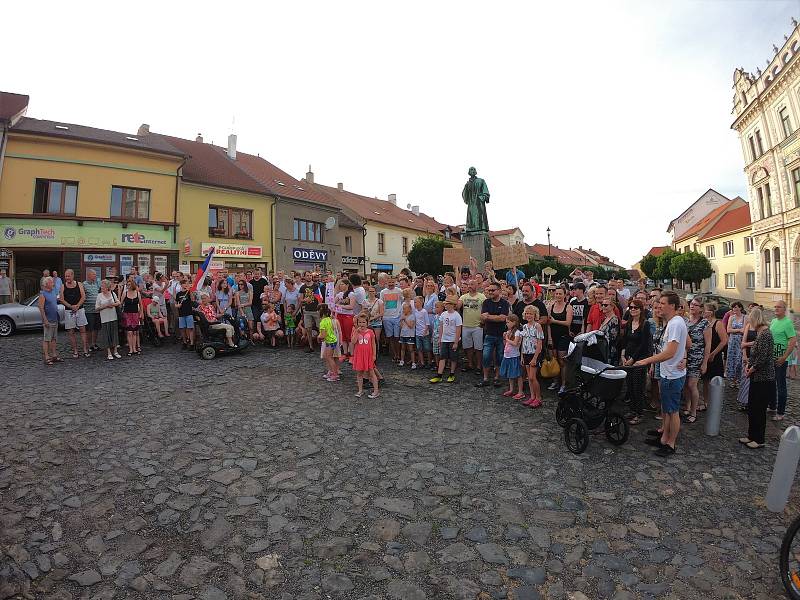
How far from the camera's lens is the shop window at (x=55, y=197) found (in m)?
18.8

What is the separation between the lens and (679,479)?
454cm

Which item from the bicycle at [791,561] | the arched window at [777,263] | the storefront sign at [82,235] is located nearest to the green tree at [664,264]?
the arched window at [777,263]

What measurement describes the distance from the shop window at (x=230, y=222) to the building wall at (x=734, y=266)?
41327 millimetres

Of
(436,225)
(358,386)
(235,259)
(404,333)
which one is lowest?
(358,386)

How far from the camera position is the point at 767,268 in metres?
31.4

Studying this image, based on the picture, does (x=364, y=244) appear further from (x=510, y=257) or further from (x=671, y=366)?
(x=671, y=366)

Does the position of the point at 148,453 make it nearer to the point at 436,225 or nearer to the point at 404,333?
the point at 404,333

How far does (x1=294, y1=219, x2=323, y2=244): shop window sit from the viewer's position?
28866 millimetres

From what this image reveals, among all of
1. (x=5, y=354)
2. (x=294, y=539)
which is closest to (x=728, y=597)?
(x=294, y=539)

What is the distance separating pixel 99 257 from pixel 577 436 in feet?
73.1

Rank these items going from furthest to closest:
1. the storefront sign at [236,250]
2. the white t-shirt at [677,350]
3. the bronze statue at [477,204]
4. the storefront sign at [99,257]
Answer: the storefront sign at [236,250] → the storefront sign at [99,257] → the bronze statue at [477,204] → the white t-shirt at [677,350]

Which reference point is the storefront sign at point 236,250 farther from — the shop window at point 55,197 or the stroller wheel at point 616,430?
the stroller wheel at point 616,430

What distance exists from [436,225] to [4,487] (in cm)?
5252

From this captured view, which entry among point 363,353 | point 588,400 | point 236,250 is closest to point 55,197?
point 236,250
